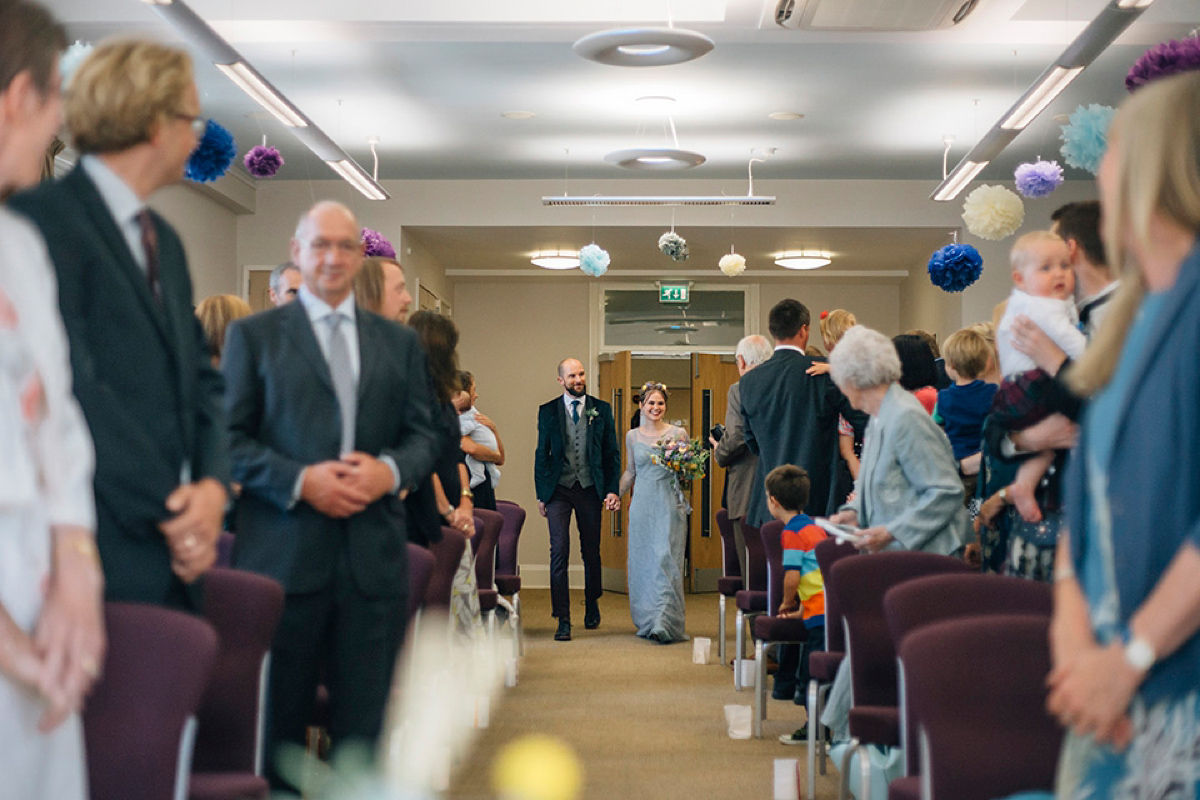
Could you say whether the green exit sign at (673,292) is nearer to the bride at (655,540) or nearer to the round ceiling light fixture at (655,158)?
the bride at (655,540)

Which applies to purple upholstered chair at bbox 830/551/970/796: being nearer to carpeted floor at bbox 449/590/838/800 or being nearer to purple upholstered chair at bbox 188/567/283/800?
carpeted floor at bbox 449/590/838/800

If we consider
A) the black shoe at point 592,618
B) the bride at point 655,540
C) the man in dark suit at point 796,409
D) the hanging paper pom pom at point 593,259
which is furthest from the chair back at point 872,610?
the hanging paper pom pom at point 593,259

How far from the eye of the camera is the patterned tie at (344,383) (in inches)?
111

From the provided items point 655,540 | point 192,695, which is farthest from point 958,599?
point 655,540

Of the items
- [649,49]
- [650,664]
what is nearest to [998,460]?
[649,49]

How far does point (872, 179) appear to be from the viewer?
1073 centimetres

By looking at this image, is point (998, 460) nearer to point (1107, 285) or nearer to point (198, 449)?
point (1107, 285)

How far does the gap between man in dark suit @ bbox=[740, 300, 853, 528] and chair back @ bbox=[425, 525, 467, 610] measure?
2414 mm

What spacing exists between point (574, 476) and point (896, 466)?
4963 mm

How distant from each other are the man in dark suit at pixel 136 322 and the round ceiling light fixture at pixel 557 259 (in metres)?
9.78

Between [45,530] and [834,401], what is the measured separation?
16.1 ft

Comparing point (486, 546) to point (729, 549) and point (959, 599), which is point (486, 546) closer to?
point (729, 549)

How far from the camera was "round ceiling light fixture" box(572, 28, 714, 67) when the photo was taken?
5.13m

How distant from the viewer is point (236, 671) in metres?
2.41
